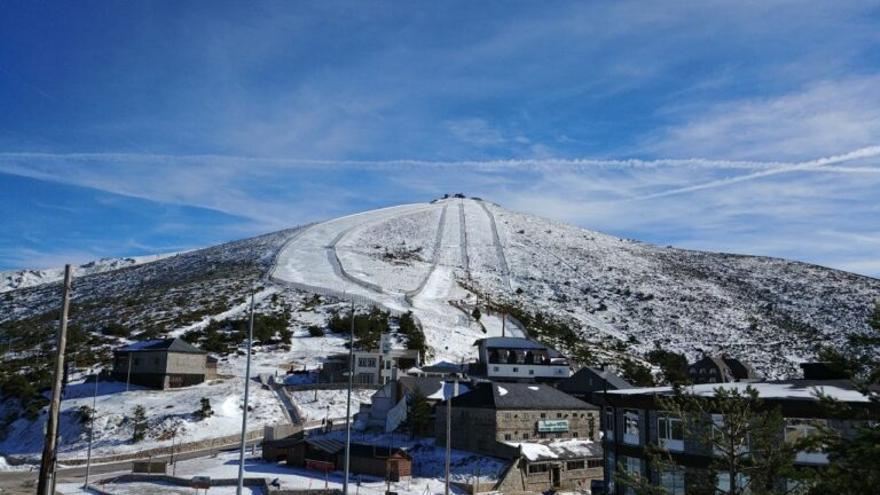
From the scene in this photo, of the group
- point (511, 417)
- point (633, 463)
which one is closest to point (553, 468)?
point (511, 417)

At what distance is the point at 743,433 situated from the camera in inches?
687

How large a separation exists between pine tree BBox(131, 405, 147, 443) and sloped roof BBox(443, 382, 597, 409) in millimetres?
25824

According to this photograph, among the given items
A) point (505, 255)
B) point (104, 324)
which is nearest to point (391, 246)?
point (505, 255)

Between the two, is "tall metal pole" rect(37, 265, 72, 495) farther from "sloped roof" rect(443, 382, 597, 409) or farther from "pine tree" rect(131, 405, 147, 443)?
"pine tree" rect(131, 405, 147, 443)

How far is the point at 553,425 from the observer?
53.6 m

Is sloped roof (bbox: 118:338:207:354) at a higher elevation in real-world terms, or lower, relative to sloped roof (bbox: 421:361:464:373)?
higher

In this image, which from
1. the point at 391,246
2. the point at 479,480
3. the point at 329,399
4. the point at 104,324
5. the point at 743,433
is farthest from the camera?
the point at 391,246

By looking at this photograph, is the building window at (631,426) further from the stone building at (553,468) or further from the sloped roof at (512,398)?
the sloped roof at (512,398)

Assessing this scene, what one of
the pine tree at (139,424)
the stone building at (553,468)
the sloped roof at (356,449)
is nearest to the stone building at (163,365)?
the pine tree at (139,424)

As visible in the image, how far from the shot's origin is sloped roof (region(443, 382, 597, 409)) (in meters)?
51.8

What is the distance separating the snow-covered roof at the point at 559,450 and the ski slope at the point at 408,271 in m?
36.9

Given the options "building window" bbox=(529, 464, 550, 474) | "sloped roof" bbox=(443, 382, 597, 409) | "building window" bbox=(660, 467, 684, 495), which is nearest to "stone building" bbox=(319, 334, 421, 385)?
"sloped roof" bbox=(443, 382, 597, 409)

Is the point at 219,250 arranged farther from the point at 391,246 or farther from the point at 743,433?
the point at 743,433

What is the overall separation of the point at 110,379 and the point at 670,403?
69582mm
